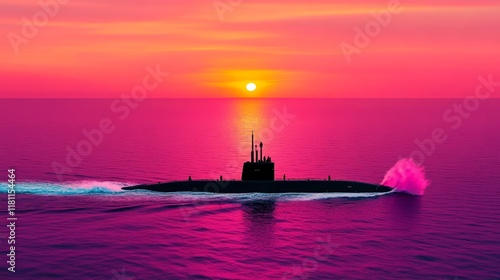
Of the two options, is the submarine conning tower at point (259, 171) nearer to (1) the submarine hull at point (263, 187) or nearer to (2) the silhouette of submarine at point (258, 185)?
(2) the silhouette of submarine at point (258, 185)

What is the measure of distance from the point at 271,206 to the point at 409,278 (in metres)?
25.7

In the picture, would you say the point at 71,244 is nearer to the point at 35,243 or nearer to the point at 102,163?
the point at 35,243

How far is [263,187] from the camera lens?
231 ft

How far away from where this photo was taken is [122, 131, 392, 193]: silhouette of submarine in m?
70.4

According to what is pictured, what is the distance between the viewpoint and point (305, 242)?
49.6m

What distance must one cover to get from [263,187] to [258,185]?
0.78 meters

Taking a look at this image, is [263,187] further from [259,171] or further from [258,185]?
[259,171]

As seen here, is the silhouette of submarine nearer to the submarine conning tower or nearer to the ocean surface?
the submarine conning tower

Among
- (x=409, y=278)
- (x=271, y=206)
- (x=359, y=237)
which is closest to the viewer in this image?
(x=409, y=278)

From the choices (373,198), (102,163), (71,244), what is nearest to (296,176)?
(373,198)

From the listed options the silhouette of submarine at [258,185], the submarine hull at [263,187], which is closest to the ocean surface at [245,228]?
the submarine hull at [263,187]

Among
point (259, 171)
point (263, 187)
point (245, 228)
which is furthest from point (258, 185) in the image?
point (245, 228)

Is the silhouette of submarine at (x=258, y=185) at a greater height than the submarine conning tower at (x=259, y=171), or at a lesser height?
lesser

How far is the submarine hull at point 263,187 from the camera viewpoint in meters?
70.4
